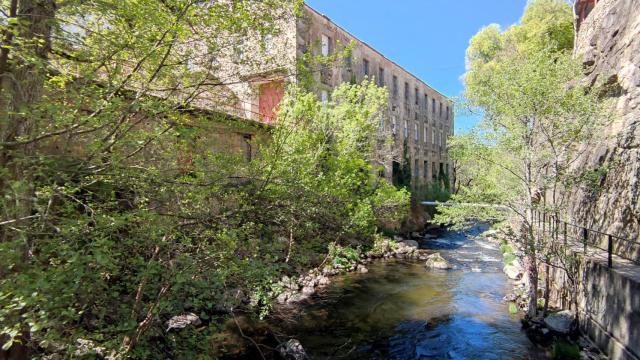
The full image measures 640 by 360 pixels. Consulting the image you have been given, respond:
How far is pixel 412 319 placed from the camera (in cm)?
1102

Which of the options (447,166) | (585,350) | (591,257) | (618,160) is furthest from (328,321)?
(447,166)

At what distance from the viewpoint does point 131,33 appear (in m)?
3.49

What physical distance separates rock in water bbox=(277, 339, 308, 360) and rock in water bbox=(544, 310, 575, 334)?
5993mm

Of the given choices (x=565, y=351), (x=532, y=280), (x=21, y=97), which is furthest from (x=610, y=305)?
(x=21, y=97)

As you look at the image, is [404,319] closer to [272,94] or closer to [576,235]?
[576,235]

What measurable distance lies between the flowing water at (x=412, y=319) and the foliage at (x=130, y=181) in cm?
470

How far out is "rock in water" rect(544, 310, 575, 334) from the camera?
28.4ft

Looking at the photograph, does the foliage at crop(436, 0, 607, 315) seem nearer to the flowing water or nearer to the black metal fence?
the black metal fence

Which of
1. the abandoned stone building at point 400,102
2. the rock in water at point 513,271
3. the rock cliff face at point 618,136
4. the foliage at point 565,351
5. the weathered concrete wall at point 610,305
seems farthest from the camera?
the abandoned stone building at point 400,102

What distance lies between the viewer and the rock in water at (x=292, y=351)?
26.1 feet

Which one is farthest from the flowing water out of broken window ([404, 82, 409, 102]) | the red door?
broken window ([404, 82, 409, 102])

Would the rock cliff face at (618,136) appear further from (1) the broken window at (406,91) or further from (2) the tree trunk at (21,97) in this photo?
(1) the broken window at (406,91)

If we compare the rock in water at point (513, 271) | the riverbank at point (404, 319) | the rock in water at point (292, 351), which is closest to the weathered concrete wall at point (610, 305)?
the riverbank at point (404, 319)

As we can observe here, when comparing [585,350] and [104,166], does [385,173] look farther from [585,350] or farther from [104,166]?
[104,166]
